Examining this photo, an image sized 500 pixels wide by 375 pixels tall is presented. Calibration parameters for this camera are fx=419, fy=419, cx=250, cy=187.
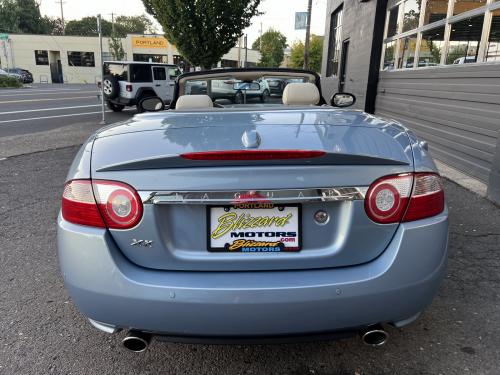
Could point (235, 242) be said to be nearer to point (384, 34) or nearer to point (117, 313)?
point (117, 313)

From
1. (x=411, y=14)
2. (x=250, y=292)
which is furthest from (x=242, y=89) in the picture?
(x=411, y=14)

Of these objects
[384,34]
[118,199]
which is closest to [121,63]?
[384,34]

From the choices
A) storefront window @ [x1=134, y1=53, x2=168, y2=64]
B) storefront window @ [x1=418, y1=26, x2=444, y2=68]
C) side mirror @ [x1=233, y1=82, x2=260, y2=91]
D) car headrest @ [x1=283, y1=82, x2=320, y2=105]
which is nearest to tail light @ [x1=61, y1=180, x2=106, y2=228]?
car headrest @ [x1=283, y1=82, x2=320, y2=105]

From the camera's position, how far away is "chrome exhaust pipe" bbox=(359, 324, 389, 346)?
183 centimetres

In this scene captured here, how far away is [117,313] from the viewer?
177cm

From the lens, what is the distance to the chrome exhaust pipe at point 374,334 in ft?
6.00

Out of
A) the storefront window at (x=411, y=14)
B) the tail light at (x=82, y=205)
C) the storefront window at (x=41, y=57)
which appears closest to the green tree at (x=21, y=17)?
the storefront window at (x=41, y=57)

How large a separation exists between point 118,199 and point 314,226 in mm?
835

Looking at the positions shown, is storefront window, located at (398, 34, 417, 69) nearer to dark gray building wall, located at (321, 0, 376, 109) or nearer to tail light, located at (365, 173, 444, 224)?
dark gray building wall, located at (321, 0, 376, 109)

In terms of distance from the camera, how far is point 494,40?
574cm

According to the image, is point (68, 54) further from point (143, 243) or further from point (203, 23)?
point (143, 243)

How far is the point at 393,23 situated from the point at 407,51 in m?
1.75

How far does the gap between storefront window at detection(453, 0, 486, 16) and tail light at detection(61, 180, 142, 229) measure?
644cm

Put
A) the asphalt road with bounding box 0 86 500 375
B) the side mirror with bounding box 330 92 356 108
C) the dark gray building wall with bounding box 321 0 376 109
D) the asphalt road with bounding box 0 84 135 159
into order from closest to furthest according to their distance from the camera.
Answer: the asphalt road with bounding box 0 86 500 375, the side mirror with bounding box 330 92 356 108, the asphalt road with bounding box 0 84 135 159, the dark gray building wall with bounding box 321 0 376 109
